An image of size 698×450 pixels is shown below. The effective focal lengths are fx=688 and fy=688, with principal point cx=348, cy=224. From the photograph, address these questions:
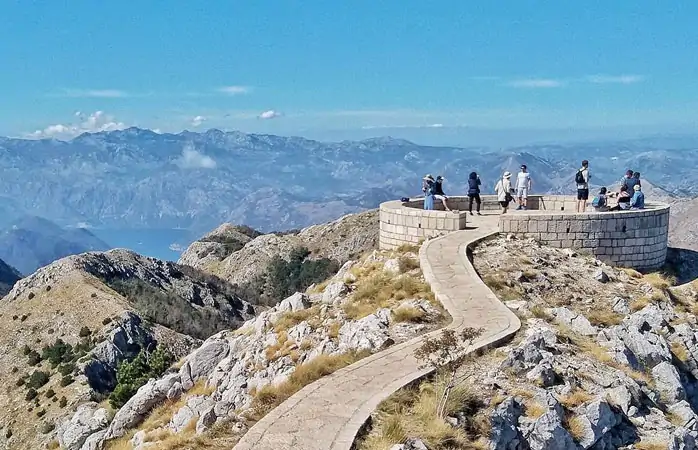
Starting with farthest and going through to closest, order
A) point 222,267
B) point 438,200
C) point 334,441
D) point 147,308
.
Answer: point 222,267
point 147,308
point 438,200
point 334,441

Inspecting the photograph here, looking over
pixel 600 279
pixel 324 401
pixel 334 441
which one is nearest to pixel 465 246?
pixel 600 279

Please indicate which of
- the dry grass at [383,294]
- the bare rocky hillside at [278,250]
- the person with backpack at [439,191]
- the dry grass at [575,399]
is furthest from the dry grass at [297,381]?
the bare rocky hillside at [278,250]

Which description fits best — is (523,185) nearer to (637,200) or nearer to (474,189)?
(474,189)

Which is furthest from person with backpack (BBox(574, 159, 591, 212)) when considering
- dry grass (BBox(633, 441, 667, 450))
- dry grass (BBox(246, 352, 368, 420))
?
dry grass (BBox(246, 352, 368, 420))

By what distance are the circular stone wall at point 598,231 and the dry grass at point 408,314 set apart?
27.1 feet

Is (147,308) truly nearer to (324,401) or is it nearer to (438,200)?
(438,200)

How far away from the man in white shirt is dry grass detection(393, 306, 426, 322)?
42.4 ft

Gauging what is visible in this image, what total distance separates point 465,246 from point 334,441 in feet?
40.1

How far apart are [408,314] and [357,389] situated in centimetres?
420

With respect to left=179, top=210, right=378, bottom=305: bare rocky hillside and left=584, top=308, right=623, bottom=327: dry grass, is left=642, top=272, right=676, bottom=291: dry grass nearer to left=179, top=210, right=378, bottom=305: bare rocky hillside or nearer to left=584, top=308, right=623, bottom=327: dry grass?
left=584, top=308, right=623, bottom=327: dry grass

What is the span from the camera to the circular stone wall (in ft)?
73.6

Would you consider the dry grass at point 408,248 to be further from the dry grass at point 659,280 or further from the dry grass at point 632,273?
the dry grass at point 659,280

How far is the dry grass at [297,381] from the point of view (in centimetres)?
1143

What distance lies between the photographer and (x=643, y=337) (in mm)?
15906
